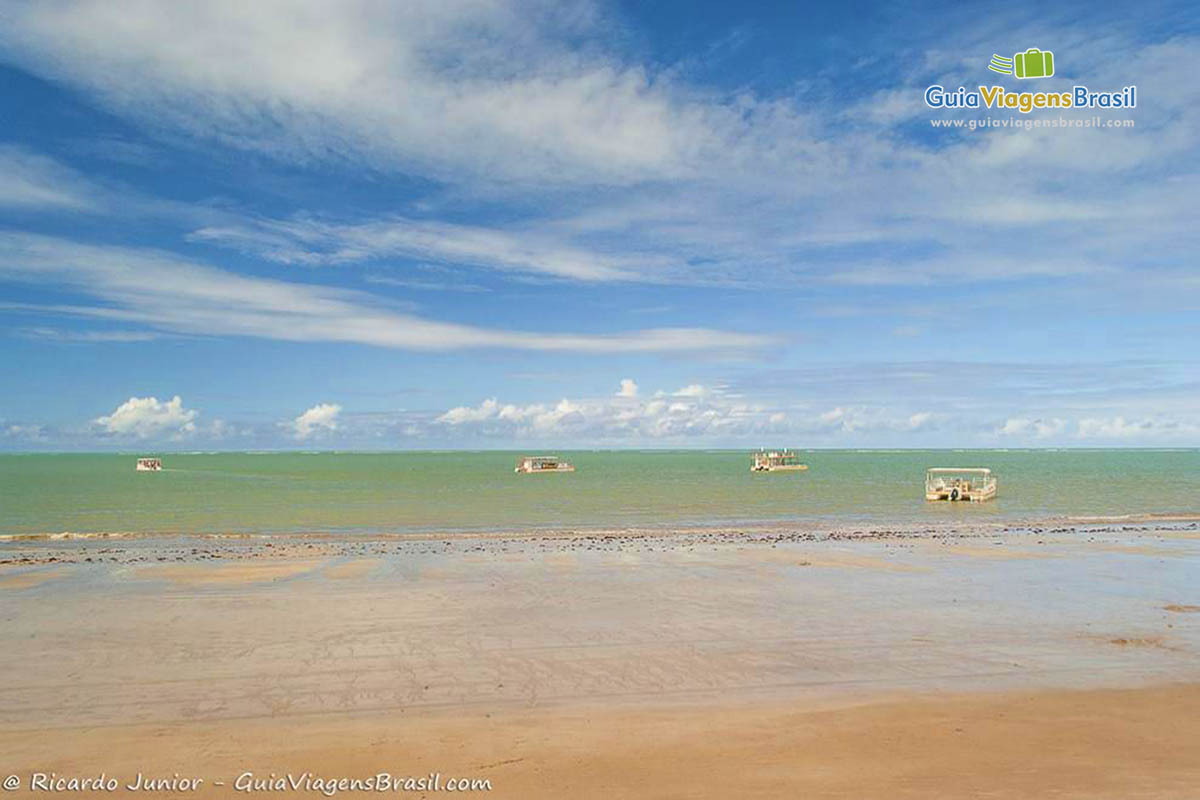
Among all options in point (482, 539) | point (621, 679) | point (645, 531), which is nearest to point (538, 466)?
point (645, 531)

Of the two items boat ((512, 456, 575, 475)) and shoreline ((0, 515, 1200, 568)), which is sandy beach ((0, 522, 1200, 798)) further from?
boat ((512, 456, 575, 475))

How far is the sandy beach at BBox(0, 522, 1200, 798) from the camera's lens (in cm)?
859

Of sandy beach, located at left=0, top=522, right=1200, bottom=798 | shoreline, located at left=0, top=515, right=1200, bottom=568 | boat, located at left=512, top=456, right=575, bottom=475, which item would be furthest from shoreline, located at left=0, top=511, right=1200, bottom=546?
boat, located at left=512, top=456, right=575, bottom=475

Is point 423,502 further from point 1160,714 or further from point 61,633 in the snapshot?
point 1160,714

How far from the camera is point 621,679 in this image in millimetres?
11992

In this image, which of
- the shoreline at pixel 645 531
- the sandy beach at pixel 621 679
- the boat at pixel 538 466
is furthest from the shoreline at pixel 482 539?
the boat at pixel 538 466

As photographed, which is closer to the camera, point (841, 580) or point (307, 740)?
point (307, 740)

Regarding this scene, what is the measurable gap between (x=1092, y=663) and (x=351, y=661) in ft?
39.2

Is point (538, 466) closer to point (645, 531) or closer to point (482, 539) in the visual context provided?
point (645, 531)

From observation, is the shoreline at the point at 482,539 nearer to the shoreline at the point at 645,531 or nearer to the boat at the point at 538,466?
the shoreline at the point at 645,531

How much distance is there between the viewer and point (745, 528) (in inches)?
1540

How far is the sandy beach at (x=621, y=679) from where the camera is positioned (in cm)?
859

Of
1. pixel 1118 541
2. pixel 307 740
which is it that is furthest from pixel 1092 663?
pixel 1118 541

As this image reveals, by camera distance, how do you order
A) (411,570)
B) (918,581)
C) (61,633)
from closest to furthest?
1. (61,633)
2. (918,581)
3. (411,570)
